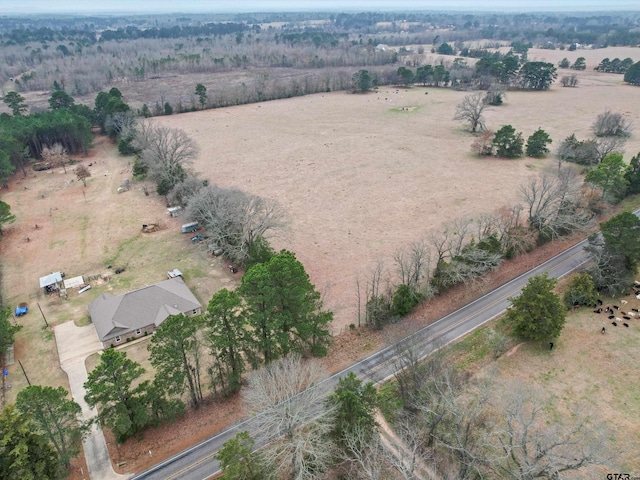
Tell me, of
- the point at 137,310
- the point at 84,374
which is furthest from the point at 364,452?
the point at 137,310

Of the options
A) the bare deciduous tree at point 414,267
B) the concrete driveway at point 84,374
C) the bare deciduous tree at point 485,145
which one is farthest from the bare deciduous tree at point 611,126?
the concrete driveway at point 84,374

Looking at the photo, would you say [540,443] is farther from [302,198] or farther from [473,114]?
[473,114]

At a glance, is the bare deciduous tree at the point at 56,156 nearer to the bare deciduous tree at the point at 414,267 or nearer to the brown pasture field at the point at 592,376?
the bare deciduous tree at the point at 414,267

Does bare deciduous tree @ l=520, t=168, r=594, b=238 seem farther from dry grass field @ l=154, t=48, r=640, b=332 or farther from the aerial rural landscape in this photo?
dry grass field @ l=154, t=48, r=640, b=332

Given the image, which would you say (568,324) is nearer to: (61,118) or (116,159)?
(116,159)

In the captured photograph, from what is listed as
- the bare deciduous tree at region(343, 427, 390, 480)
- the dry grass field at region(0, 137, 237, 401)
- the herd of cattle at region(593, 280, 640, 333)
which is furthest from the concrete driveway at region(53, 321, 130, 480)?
the herd of cattle at region(593, 280, 640, 333)

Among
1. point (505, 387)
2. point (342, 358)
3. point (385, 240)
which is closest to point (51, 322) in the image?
point (342, 358)
